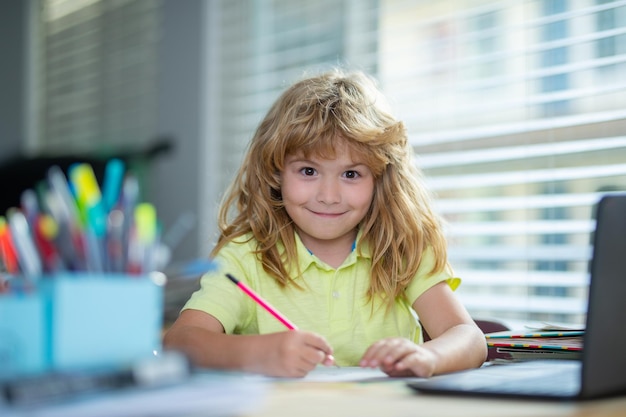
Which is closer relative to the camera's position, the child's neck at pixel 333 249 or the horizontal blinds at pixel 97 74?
the child's neck at pixel 333 249

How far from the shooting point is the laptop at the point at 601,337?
66 centimetres

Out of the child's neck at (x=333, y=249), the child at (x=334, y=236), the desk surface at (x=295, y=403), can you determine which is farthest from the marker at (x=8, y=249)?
the child's neck at (x=333, y=249)

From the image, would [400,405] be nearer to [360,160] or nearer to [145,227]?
[145,227]

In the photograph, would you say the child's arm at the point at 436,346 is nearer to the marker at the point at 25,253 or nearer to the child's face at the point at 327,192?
the child's face at the point at 327,192

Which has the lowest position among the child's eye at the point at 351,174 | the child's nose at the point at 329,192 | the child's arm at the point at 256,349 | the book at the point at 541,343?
the book at the point at 541,343

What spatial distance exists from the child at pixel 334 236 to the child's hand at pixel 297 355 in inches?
13.3

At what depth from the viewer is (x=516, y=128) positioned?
6.54 ft

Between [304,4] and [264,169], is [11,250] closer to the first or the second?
[264,169]

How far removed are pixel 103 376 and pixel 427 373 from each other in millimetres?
429

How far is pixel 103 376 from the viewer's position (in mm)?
528

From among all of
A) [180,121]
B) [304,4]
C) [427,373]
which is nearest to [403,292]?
[427,373]

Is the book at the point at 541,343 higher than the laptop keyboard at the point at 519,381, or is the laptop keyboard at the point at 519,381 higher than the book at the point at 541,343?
the laptop keyboard at the point at 519,381

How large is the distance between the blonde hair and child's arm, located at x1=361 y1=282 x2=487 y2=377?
0.05 m

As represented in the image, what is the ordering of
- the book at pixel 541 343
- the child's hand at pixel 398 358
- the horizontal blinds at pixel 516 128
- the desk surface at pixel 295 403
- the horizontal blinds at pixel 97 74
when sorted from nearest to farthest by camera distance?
the desk surface at pixel 295 403 < the child's hand at pixel 398 358 < the book at pixel 541 343 < the horizontal blinds at pixel 516 128 < the horizontal blinds at pixel 97 74
